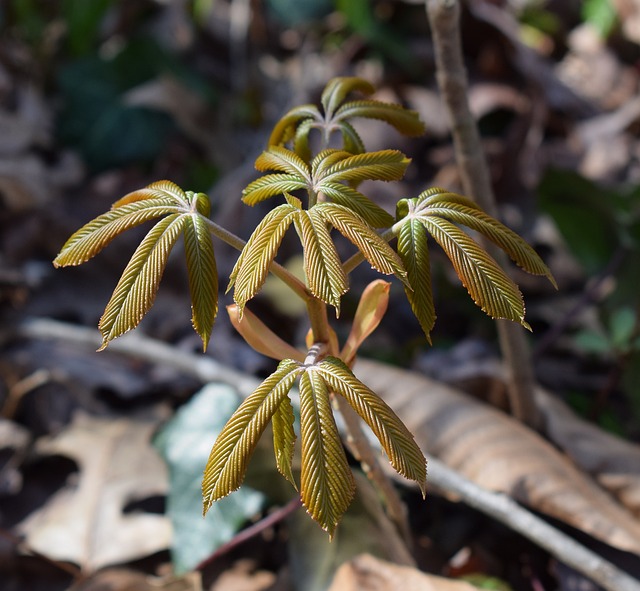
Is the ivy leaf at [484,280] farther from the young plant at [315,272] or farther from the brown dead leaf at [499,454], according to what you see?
the brown dead leaf at [499,454]

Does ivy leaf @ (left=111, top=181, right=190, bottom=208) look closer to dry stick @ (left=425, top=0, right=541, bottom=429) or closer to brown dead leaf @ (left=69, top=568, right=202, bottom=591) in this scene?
dry stick @ (left=425, top=0, right=541, bottom=429)

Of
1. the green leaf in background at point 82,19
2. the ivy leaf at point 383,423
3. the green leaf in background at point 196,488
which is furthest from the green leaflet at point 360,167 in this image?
the green leaf in background at point 82,19

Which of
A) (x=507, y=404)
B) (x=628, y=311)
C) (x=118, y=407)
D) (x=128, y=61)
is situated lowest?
(x=118, y=407)

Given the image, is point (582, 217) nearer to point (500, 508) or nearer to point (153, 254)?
point (500, 508)

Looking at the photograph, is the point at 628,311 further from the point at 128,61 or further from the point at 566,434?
the point at 128,61

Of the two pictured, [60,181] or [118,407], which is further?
[60,181]

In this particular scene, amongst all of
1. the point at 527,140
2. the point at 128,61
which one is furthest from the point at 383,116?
the point at 128,61
